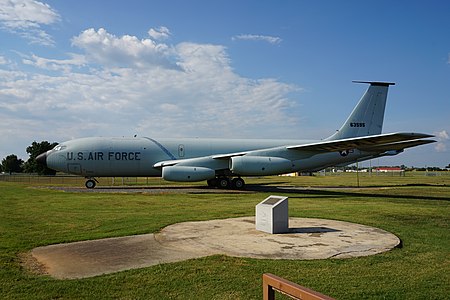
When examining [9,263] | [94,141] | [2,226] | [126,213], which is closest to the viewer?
[9,263]

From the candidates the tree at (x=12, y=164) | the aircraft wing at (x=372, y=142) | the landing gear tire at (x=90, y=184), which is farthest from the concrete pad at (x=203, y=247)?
the tree at (x=12, y=164)

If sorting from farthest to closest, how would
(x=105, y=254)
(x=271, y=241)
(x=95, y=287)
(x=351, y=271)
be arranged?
1. (x=271, y=241)
2. (x=105, y=254)
3. (x=351, y=271)
4. (x=95, y=287)

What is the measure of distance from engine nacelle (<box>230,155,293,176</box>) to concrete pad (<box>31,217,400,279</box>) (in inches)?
593

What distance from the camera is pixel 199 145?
1142 inches

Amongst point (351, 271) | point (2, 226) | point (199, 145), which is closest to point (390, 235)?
point (351, 271)

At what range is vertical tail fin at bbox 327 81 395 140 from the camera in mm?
29031

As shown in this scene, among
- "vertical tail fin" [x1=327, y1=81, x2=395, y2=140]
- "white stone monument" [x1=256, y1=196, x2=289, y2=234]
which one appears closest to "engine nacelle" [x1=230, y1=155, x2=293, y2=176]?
"vertical tail fin" [x1=327, y1=81, x2=395, y2=140]

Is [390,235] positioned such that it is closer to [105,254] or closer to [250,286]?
[250,286]

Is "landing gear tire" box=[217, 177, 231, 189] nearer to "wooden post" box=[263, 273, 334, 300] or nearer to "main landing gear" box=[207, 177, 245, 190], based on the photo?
"main landing gear" box=[207, 177, 245, 190]

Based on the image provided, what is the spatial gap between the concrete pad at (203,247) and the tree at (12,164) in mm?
114713

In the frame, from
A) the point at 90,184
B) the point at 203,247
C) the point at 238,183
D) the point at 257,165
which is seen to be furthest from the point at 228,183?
the point at 203,247

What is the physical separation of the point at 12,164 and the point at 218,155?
10172 centimetres

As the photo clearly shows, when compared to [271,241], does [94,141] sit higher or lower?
higher

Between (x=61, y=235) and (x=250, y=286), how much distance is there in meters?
5.88
